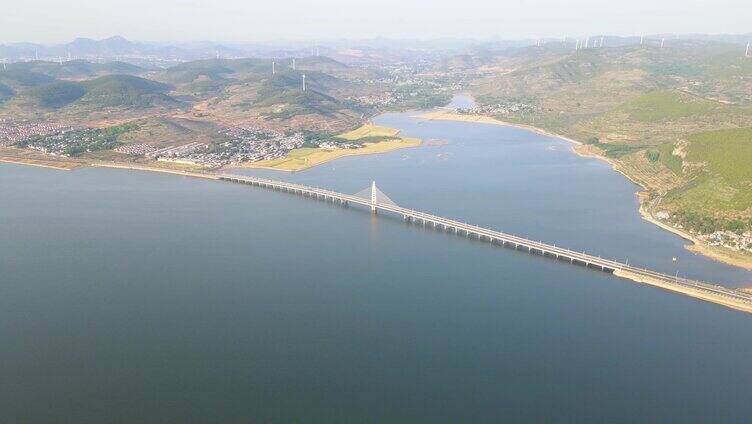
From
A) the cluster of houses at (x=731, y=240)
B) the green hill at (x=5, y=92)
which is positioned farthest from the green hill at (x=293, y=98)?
the cluster of houses at (x=731, y=240)

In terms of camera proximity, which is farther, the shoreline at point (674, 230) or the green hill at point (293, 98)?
the green hill at point (293, 98)

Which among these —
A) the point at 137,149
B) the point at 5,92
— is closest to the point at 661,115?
the point at 137,149

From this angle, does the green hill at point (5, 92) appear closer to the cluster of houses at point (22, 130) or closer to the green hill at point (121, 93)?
the green hill at point (121, 93)

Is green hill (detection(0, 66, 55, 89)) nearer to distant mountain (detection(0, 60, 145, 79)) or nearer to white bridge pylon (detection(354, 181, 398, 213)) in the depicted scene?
distant mountain (detection(0, 60, 145, 79))

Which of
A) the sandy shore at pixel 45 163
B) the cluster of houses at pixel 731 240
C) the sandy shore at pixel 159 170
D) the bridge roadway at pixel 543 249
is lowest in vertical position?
the sandy shore at pixel 45 163

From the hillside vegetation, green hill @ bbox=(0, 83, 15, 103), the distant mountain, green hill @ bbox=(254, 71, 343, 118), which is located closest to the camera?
the hillside vegetation

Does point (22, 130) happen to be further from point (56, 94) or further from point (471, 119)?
point (471, 119)

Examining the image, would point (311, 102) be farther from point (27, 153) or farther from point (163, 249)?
point (163, 249)

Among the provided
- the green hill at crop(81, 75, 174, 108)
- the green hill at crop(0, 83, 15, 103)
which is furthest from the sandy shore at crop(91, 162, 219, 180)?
the green hill at crop(0, 83, 15, 103)

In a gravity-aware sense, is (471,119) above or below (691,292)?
above
